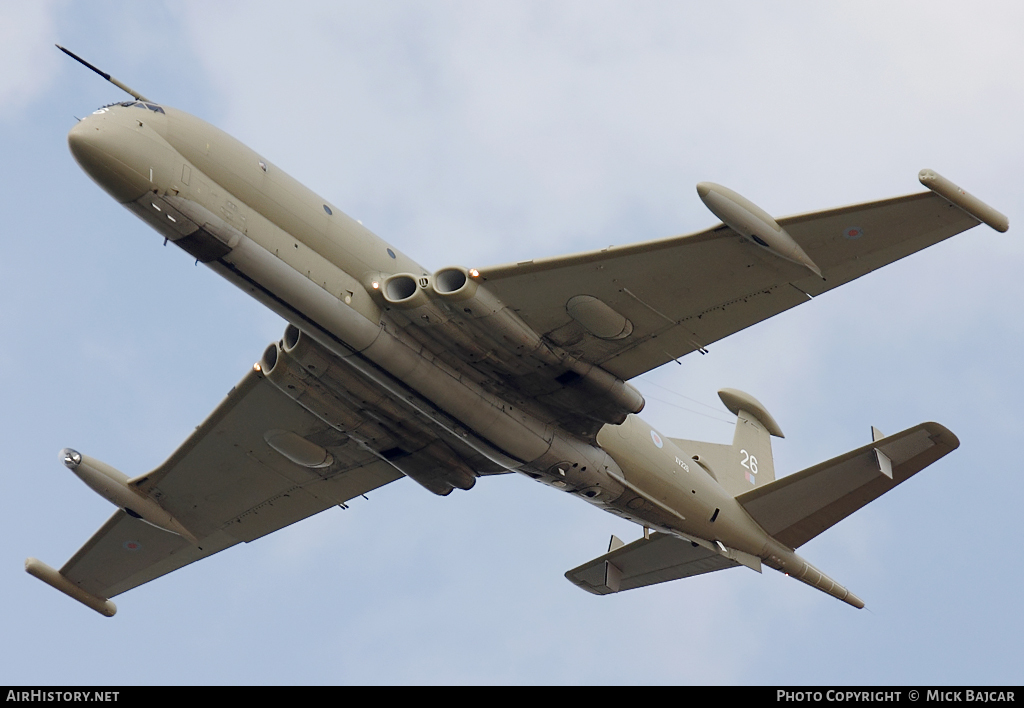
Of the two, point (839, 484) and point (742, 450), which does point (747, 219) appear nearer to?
point (839, 484)

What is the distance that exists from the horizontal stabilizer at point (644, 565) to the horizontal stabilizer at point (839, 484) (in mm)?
1899

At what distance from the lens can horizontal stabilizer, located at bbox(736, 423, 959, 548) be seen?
27.0 m

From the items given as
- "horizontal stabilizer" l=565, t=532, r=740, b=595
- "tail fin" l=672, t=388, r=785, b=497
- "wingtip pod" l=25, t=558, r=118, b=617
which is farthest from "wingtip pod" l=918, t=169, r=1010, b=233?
"wingtip pod" l=25, t=558, r=118, b=617

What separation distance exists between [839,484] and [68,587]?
788 inches

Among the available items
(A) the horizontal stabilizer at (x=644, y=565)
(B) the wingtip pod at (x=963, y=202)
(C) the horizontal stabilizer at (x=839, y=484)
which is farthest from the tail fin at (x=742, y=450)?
(B) the wingtip pod at (x=963, y=202)

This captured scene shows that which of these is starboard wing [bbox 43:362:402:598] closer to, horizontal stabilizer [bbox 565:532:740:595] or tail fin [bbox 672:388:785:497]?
horizontal stabilizer [bbox 565:532:740:595]

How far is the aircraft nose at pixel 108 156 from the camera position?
2114 centimetres

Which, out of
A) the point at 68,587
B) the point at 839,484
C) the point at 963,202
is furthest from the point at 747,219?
the point at 68,587

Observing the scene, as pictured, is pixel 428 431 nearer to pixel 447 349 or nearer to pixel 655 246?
pixel 447 349

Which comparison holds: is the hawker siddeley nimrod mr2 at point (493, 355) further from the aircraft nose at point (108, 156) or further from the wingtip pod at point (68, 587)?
the wingtip pod at point (68, 587)

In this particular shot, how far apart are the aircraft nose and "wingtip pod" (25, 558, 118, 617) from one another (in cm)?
1404

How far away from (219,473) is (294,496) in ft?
6.61

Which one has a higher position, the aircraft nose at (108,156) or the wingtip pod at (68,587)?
the aircraft nose at (108,156)

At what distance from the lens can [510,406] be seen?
81.4 feet
